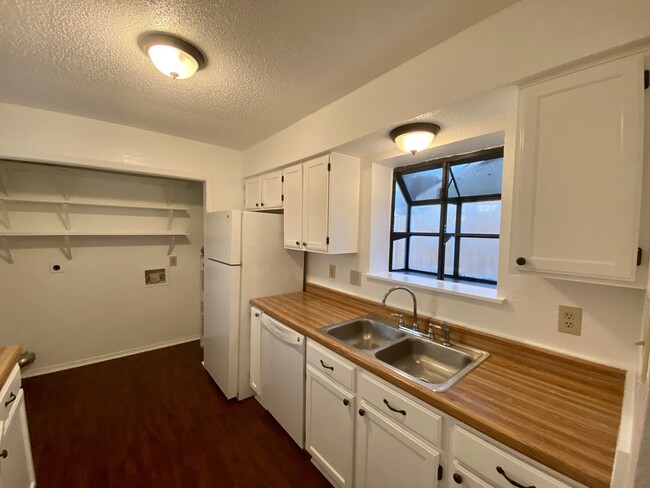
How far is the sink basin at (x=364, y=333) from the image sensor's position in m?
1.77

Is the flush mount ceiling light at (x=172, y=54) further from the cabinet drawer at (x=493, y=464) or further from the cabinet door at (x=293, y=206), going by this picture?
the cabinet drawer at (x=493, y=464)

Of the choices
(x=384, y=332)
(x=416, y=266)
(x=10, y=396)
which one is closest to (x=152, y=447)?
(x=10, y=396)

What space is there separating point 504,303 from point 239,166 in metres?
2.85

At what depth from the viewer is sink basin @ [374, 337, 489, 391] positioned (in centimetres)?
143

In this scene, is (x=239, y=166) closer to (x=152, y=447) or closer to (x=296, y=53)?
(x=296, y=53)

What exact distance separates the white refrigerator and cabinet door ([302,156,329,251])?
43 centimetres

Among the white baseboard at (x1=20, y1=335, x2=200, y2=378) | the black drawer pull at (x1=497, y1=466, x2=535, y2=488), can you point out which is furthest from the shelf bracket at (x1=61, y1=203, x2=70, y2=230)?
the black drawer pull at (x1=497, y1=466, x2=535, y2=488)

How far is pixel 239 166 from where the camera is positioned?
10.1ft

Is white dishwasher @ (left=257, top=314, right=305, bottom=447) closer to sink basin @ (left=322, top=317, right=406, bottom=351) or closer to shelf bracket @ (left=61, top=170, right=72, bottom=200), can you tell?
sink basin @ (left=322, top=317, right=406, bottom=351)

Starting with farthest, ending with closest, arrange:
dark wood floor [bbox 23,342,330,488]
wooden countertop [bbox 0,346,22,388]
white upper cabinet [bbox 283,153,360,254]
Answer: white upper cabinet [bbox 283,153,360,254]
dark wood floor [bbox 23,342,330,488]
wooden countertop [bbox 0,346,22,388]

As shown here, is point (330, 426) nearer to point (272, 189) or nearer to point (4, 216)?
point (272, 189)

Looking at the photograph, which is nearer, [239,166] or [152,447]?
[152,447]

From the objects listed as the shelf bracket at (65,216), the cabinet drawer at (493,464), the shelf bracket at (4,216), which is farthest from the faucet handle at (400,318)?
the shelf bracket at (4,216)

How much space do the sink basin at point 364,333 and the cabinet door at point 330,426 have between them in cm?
31
